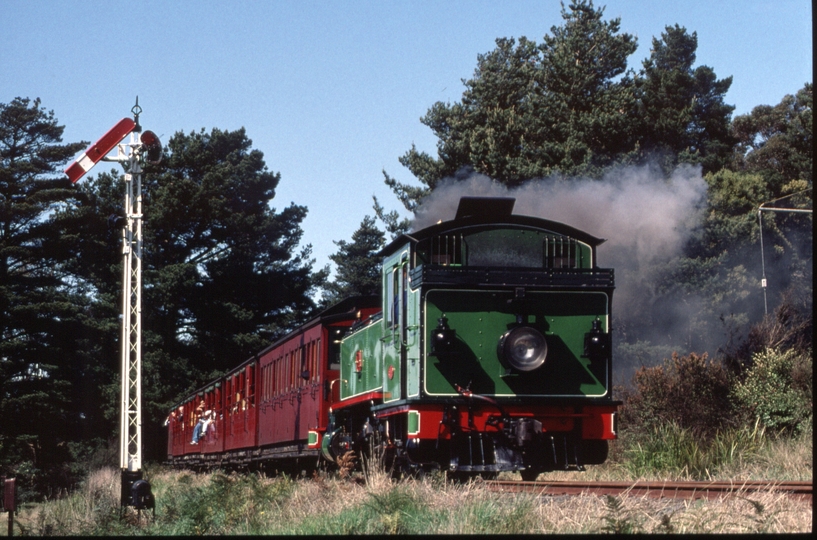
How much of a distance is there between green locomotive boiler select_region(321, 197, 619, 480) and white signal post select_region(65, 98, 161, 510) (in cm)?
366

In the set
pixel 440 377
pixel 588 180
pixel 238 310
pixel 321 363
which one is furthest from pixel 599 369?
pixel 238 310

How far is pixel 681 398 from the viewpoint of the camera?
1677cm

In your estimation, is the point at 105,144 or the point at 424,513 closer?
the point at 424,513

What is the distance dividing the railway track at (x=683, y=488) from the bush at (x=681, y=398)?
5.05 m

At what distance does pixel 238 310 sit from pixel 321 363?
27444mm

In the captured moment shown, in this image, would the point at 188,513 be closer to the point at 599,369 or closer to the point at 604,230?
the point at 599,369

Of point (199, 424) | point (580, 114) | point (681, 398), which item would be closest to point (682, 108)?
point (580, 114)

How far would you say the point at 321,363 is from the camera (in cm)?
1683

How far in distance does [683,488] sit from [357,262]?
50.5 meters

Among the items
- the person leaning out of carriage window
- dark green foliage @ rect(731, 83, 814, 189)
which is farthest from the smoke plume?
the person leaning out of carriage window

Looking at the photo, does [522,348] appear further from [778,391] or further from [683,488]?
[778,391]

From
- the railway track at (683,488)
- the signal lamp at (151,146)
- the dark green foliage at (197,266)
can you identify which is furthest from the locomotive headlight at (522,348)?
the dark green foliage at (197,266)

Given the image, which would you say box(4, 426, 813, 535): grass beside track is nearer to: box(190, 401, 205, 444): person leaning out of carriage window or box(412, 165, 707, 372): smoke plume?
box(412, 165, 707, 372): smoke plume

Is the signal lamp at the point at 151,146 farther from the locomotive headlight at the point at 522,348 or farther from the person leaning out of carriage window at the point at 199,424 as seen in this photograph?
the person leaning out of carriage window at the point at 199,424
